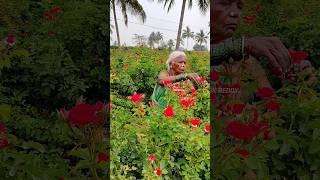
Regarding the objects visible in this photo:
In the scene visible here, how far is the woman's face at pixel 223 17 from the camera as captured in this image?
6.25 ft

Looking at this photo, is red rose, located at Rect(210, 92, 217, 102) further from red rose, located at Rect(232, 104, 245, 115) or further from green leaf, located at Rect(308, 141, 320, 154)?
green leaf, located at Rect(308, 141, 320, 154)

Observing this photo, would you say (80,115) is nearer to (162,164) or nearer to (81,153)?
(81,153)

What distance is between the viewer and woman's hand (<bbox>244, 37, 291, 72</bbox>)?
1687 millimetres

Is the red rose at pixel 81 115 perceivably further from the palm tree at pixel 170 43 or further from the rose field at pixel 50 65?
the rose field at pixel 50 65

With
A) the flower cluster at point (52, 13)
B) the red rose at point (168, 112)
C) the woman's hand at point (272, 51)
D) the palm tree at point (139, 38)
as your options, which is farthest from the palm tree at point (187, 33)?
the flower cluster at point (52, 13)

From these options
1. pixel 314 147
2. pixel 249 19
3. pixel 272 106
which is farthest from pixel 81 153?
pixel 249 19

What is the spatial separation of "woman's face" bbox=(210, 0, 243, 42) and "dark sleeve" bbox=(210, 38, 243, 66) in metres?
0.09

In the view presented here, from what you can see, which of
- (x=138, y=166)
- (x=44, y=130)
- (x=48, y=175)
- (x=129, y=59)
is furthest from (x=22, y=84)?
(x=48, y=175)

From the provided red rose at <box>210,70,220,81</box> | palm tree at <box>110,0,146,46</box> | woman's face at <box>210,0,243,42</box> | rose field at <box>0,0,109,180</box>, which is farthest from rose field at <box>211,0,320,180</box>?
rose field at <box>0,0,109,180</box>

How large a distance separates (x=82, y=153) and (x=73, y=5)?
5.75ft

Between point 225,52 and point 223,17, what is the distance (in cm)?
17

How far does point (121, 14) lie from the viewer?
6.88 feet

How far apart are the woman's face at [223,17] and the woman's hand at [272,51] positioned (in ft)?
0.63

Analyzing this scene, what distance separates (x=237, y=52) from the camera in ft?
5.92
